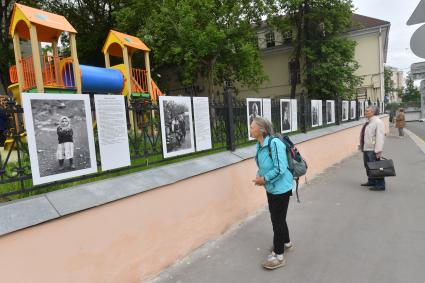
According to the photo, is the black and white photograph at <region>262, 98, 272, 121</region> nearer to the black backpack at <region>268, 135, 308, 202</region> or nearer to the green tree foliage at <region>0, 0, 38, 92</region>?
the black backpack at <region>268, 135, 308, 202</region>

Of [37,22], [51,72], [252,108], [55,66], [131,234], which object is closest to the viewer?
[131,234]

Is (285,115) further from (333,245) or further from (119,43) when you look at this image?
(119,43)

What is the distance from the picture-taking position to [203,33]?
17.9m

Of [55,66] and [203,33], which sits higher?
[203,33]

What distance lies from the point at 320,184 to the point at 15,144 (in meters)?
6.30

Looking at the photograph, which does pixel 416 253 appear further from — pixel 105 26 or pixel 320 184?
pixel 105 26

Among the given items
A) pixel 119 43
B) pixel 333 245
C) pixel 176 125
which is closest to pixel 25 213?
pixel 176 125

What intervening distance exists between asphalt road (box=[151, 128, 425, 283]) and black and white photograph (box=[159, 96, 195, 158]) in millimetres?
1331

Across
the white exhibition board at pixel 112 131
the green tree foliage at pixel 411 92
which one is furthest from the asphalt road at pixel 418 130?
the green tree foliage at pixel 411 92

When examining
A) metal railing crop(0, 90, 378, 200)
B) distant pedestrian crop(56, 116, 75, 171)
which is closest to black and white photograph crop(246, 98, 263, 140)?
metal railing crop(0, 90, 378, 200)

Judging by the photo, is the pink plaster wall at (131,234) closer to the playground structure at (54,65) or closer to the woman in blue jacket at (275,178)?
the woman in blue jacket at (275,178)

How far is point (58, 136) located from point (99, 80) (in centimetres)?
808

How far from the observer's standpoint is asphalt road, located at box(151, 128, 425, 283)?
132 inches

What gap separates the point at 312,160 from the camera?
27.2 feet
